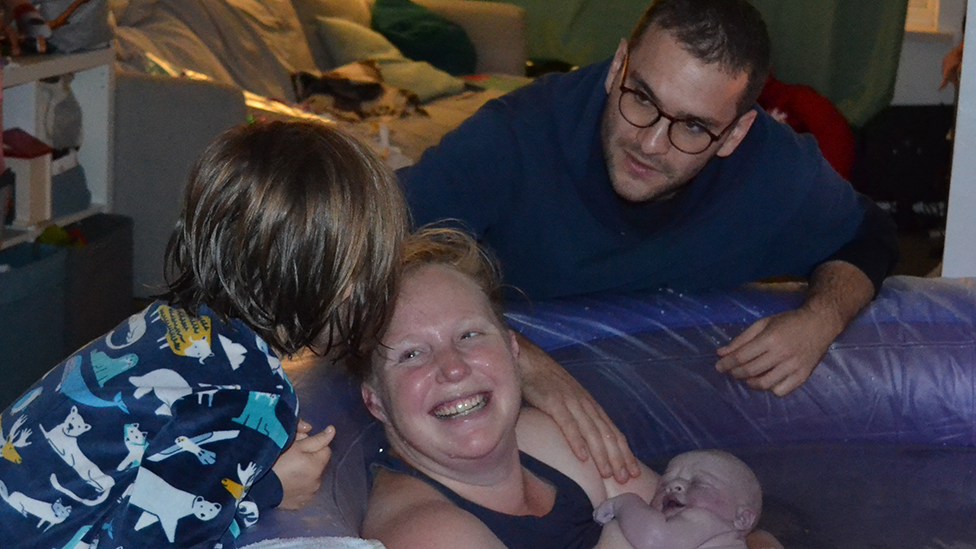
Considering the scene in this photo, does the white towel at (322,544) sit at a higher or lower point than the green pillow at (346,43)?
lower

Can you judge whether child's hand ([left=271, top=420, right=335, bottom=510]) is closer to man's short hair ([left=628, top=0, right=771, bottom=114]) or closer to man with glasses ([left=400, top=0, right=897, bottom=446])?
man with glasses ([left=400, top=0, right=897, bottom=446])

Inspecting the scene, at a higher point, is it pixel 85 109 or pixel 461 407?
pixel 85 109

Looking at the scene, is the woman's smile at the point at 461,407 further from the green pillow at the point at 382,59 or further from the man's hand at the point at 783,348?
the green pillow at the point at 382,59

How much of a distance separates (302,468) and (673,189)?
2.92 ft

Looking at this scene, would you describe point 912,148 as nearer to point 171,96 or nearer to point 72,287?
point 171,96

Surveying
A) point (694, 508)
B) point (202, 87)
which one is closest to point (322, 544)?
point (694, 508)

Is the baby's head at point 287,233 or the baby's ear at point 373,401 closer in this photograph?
the baby's head at point 287,233

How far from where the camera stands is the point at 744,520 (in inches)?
67.6

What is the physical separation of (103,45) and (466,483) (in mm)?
1779

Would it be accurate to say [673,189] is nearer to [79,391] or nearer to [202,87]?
[79,391]

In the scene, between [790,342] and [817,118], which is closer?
[790,342]

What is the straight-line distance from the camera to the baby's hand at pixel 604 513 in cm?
164

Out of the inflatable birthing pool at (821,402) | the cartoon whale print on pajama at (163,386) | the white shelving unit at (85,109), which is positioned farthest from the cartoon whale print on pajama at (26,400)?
the white shelving unit at (85,109)

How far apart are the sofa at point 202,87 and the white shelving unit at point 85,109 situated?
4.1 inches
